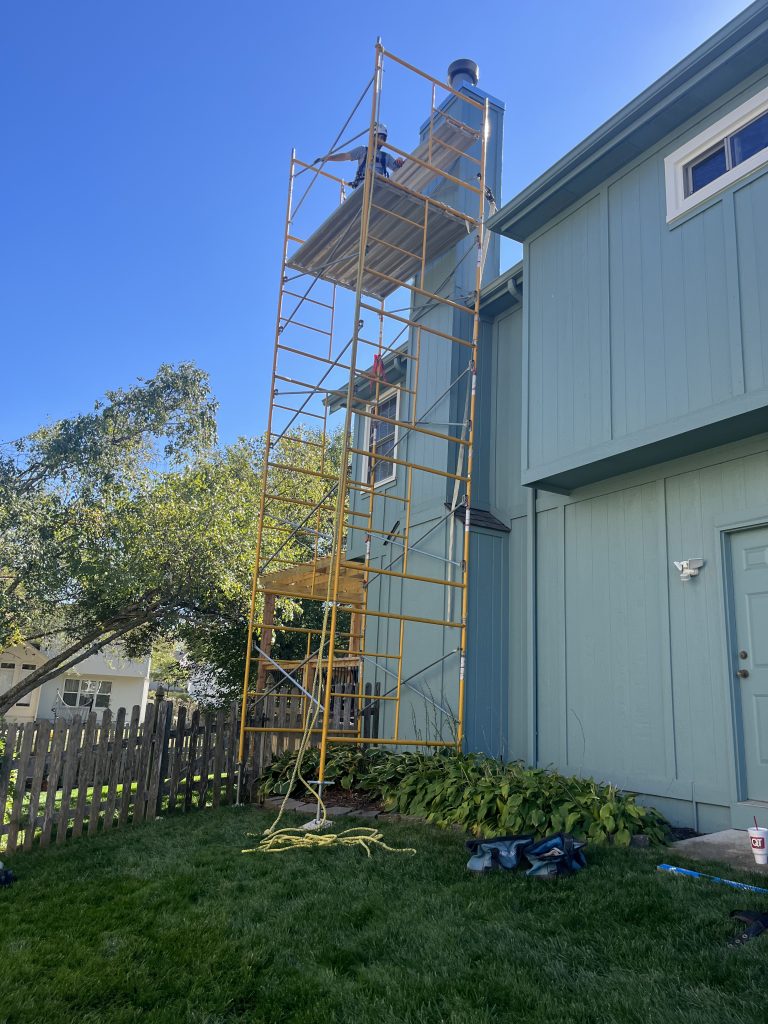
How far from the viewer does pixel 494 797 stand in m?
5.32

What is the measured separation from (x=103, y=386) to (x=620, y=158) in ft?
48.3

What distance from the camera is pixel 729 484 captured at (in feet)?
19.2

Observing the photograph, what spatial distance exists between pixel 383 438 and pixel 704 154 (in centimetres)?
613

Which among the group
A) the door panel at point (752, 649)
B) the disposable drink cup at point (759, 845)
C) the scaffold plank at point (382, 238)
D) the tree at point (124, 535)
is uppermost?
the scaffold plank at point (382, 238)

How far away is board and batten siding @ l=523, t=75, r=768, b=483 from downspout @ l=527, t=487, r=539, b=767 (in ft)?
2.54

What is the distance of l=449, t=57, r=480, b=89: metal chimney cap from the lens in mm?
11570

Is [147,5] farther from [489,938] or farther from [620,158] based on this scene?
[489,938]

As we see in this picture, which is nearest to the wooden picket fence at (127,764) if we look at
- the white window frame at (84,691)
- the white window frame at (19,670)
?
the white window frame at (19,670)

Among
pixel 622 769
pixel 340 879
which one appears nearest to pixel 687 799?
pixel 622 769

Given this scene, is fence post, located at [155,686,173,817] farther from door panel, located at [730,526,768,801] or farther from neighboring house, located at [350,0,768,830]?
door panel, located at [730,526,768,801]

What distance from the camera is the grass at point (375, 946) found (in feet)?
8.50

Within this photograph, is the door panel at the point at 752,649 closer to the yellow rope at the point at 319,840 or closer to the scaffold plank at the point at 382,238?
the yellow rope at the point at 319,840

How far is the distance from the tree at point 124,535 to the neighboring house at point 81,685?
11888mm

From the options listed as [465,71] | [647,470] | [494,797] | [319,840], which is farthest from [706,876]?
[465,71]
